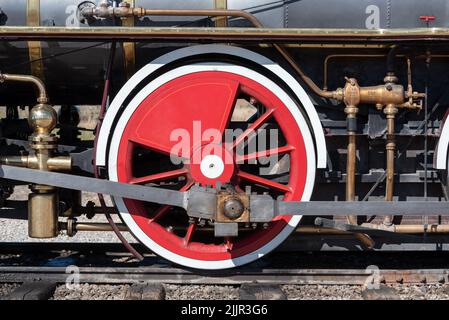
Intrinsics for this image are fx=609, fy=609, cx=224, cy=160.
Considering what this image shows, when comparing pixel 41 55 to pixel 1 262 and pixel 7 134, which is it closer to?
pixel 7 134

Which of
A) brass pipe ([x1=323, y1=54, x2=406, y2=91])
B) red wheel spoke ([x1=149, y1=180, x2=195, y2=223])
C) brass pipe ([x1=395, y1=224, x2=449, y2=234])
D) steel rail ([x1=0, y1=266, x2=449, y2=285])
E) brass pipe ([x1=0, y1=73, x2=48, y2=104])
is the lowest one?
steel rail ([x1=0, y1=266, x2=449, y2=285])

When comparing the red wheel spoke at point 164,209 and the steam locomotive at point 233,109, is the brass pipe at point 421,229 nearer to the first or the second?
the steam locomotive at point 233,109

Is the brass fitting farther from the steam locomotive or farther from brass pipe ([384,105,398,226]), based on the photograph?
brass pipe ([384,105,398,226])

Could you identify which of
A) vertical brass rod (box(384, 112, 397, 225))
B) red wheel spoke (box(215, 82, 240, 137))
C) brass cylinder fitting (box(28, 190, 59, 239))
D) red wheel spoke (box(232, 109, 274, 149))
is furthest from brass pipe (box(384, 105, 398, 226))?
brass cylinder fitting (box(28, 190, 59, 239))

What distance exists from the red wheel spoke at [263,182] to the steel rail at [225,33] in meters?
0.86

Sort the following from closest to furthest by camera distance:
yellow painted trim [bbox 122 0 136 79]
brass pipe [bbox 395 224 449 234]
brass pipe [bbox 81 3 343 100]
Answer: brass pipe [bbox 81 3 343 100] < yellow painted trim [bbox 122 0 136 79] < brass pipe [bbox 395 224 449 234]

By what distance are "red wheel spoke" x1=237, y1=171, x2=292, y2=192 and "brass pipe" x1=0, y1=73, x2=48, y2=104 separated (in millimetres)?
1327

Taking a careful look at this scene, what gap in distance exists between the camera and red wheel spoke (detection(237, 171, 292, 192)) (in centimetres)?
388

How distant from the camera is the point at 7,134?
4.38 meters

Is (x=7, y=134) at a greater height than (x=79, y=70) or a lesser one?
lesser

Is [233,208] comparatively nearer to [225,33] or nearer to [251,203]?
[251,203]

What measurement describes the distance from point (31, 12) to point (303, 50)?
68.3 inches
